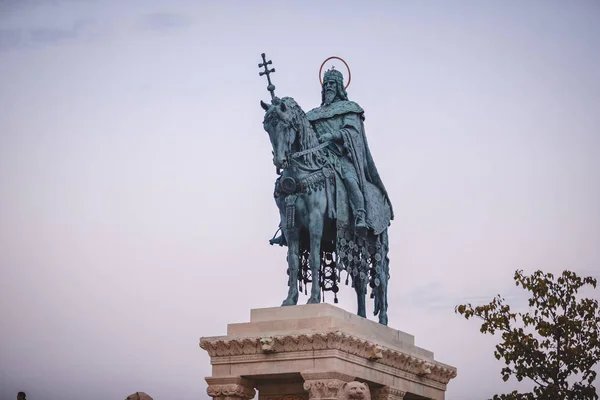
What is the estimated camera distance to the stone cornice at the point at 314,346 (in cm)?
1984

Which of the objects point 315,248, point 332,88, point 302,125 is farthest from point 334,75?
point 315,248

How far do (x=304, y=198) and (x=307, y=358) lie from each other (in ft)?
10.9

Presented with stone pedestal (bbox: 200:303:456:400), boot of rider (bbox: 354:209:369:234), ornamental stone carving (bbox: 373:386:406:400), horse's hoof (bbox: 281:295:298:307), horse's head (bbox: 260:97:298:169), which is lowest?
ornamental stone carving (bbox: 373:386:406:400)

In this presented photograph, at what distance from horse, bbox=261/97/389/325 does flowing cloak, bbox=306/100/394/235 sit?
1.49 feet

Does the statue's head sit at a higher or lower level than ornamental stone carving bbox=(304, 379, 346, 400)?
higher

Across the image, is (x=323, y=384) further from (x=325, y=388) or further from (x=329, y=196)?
(x=329, y=196)

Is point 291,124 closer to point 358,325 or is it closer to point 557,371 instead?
point 358,325

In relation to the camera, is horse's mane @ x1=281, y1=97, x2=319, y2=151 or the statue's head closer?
horse's mane @ x1=281, y1=97, x2=319, y2=151

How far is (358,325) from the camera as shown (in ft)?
69.5

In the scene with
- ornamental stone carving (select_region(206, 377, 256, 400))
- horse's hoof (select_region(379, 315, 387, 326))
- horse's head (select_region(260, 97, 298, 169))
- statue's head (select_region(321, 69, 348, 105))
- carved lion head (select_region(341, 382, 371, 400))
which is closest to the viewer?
carved lion head (select_region(341, 382, 371, 400))

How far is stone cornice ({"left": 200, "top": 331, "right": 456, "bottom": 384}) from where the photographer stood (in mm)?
19844

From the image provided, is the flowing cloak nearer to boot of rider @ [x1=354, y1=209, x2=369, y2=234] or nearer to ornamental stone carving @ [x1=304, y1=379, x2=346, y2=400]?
boot of rider @ [x1=354, y1=209, x2=369, y2=234]

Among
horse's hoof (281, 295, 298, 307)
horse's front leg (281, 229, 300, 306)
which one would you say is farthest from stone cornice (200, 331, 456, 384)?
horse's front leg (281, 229, 300, 306)

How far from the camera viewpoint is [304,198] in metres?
21.5
